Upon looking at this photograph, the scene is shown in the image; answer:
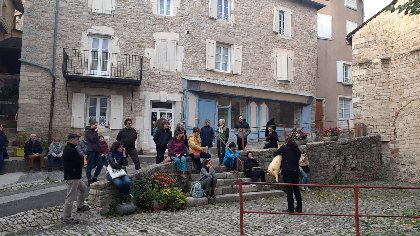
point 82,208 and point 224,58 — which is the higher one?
point 224,58

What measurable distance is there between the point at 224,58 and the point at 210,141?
8.23 meters

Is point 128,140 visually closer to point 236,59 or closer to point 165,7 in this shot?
point 165,7

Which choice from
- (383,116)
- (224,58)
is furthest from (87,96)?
(383,116)

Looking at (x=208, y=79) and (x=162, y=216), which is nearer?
(x=162, y=216)

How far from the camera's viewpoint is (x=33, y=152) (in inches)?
522

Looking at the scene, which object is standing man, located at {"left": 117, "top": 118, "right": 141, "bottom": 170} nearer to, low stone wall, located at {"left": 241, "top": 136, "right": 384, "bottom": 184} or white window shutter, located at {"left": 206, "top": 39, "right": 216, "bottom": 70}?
low stone wall, located at {"left": 241, "top": 136, "right": 384, "bottom": 184}

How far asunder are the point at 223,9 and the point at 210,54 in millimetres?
2663

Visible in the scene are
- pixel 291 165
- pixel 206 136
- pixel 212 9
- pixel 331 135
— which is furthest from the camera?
pixel 212 9

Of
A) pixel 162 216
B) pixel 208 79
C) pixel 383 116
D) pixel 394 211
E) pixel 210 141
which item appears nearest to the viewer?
pixel 162 216

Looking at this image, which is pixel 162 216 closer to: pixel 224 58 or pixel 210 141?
pixel 210 141

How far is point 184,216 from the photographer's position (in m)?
7.65

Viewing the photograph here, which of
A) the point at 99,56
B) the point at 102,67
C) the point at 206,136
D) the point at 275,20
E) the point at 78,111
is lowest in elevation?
the point at 206,136

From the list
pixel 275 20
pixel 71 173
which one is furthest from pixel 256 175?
pixel 275 20

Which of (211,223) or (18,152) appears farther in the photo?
(18,152)
